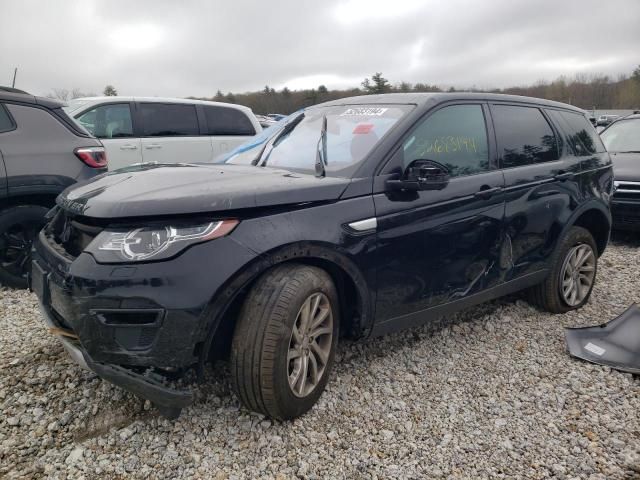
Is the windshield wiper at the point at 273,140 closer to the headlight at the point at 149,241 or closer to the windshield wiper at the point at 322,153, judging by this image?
the windshield wiper at the point at 322,153

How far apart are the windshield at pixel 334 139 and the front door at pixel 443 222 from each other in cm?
19

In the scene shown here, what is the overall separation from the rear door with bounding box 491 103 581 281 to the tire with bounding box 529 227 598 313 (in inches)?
7.0

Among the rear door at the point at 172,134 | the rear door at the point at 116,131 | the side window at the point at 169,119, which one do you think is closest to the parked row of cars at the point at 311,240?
the rear door at the point at 116,131

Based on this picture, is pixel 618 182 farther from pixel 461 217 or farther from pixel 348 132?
pixel 348 132

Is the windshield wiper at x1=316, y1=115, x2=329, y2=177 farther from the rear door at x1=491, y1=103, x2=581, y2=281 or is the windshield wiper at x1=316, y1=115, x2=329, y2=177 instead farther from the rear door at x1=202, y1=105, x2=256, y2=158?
the rear door at x1=202, y1=105, x2=256, y2=158

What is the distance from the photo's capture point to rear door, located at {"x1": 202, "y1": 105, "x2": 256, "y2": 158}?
8352 millimetres

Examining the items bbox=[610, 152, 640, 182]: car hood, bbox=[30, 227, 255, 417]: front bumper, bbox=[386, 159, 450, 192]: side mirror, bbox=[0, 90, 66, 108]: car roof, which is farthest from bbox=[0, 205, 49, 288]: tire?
bbox=[610, 152, 640, 182]: car hood

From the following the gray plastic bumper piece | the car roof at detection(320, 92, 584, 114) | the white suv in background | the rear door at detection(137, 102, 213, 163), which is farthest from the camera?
the rear door at detection(137, 102, 213, 163)

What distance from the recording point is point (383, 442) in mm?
2537

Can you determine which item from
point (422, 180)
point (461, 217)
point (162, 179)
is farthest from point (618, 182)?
point (162, 179)

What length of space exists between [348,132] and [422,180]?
2.06 feet

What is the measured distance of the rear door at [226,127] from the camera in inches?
329

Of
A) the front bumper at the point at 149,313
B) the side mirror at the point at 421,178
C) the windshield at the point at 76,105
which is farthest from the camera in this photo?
the windshield at the point at 76,105

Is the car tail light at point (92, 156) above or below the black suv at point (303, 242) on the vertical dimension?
above
